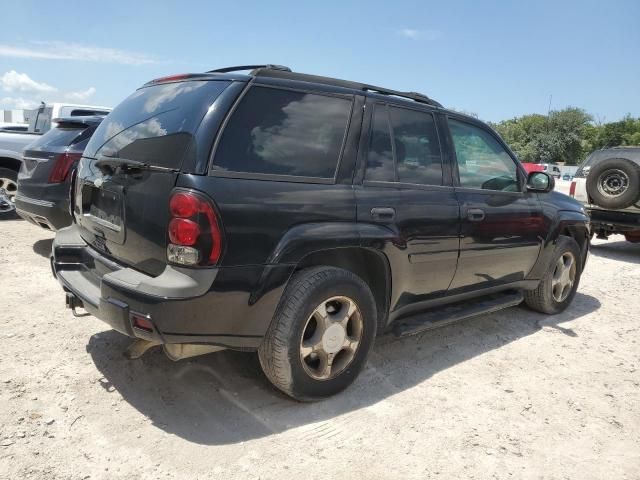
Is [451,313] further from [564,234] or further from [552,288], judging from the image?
[564,234]

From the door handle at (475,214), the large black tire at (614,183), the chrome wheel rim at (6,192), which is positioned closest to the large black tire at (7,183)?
the chrome wheel rim at (6,192)

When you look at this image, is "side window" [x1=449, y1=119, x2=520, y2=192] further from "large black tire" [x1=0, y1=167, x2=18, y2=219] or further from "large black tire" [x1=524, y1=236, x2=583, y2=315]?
"large black tire" [x1=0, y1=167, x2=18, y2=219]

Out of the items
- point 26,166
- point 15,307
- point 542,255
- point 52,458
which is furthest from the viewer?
point 26,166

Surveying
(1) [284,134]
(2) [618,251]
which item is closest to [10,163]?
(1) [284,134]

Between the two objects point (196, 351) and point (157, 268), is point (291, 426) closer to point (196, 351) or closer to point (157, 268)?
point (196, 351)

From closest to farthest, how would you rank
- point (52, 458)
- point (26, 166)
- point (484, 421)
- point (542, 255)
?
1. point (52, 458)
2. point (484, 421)
3. point (542, 255)
4. point (26, 166)

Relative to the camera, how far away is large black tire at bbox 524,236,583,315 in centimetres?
499

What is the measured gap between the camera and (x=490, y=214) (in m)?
4.06

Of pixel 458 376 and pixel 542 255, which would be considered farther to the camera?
pixel 542 255

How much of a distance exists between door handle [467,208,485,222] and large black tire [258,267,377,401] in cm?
117

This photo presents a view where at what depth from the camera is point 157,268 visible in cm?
265

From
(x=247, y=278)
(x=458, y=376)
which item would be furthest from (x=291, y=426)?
(x=458, y=376)

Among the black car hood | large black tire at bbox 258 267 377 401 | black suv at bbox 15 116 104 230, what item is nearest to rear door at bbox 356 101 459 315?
large black tire at bbox 258 267 377 401

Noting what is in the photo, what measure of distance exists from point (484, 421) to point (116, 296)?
221cm
